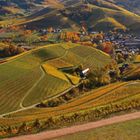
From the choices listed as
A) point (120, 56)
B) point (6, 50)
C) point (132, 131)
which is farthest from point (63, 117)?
point (120, 56)

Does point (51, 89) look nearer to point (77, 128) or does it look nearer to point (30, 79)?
point (30, 79)

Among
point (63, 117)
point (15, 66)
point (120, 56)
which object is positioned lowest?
point (120, 56)

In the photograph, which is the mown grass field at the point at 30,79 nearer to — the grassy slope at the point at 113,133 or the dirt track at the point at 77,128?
the dirt track at the point at 77,128

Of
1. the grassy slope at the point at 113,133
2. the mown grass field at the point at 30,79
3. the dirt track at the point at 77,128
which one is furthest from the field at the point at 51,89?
the grassy slope at the point at 113,133

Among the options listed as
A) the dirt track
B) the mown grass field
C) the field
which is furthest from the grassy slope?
the mown grass field

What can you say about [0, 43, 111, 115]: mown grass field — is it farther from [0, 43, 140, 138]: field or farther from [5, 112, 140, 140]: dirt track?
[5, 112, 140, 140]: dirt track

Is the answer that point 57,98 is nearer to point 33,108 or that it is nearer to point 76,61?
point 33,108

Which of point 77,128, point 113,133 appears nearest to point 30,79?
point 77,128
